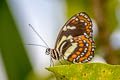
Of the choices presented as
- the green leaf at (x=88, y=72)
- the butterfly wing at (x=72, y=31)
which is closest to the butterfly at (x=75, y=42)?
the butterfly wing at (x=72, y=31)

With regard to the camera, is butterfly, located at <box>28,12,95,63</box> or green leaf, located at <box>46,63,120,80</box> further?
butterfly, located at <box>28,12,95,63</box>

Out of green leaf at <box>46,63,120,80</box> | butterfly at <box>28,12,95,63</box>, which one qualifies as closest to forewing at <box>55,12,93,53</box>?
butterfly at <box>28,12,95,63</box>

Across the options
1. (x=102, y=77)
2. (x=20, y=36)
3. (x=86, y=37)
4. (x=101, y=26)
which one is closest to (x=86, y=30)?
(x=86, y=37)

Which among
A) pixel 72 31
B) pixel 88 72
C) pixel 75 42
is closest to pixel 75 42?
pixel 75 42

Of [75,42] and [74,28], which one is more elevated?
[74,28]

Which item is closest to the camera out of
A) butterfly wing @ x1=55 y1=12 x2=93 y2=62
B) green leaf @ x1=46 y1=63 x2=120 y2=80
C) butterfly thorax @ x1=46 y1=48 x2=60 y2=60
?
green leaf @ x1=46 y1=63 x2=120 y2=80

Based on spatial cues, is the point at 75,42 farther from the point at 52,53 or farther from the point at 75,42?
the point at 52,53

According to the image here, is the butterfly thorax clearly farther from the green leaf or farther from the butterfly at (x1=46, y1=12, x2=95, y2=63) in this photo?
the green leaf
